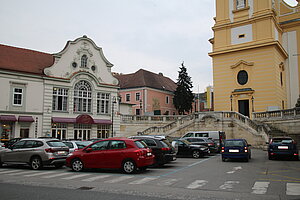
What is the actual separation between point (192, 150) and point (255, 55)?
2411cm

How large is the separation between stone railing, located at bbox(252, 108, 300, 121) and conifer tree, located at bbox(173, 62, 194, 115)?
25.5 metres

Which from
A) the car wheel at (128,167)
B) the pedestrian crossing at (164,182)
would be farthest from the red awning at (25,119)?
the car wheel at (128,167)

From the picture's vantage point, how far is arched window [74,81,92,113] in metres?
38.1

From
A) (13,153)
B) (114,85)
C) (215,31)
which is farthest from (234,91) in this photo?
(13,153)

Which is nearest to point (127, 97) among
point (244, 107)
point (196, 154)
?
point (244, 107)

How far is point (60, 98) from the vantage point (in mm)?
36719

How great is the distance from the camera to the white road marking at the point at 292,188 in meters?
9.11

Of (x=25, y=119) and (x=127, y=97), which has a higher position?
(x=127, y=97)

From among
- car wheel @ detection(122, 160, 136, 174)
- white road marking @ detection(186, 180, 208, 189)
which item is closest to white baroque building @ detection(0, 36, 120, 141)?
car wheel @ detection(122, 160, 136, 174)

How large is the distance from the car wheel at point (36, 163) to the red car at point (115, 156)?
191 centimetres

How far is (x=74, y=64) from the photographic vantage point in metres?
38.1

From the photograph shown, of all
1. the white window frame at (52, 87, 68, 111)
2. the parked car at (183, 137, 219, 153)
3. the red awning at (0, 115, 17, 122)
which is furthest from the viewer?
the white window frame at (52, 87, 68, 111)

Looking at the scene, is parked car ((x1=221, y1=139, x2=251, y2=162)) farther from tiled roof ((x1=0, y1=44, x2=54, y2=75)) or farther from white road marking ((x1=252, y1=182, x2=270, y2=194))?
tiled roof ((x1=0, y1=44, x2=54, y2=75))

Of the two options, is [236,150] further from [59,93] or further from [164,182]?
[59,93]
